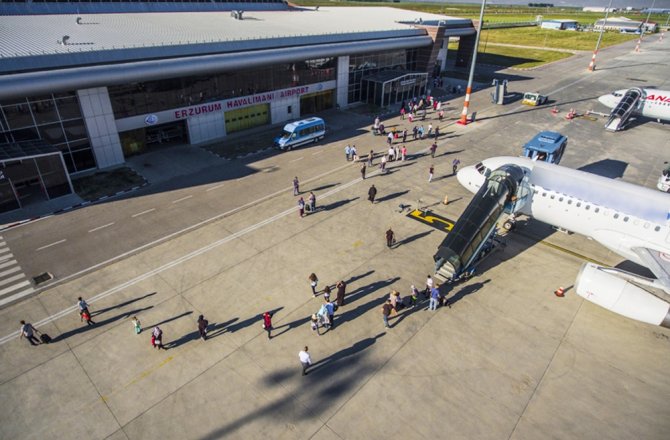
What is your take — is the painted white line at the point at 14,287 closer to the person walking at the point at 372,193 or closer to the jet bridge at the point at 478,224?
the person walking at the point at 372,193

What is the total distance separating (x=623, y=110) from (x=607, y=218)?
3990cm

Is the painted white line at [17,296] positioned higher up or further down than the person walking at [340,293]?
further down

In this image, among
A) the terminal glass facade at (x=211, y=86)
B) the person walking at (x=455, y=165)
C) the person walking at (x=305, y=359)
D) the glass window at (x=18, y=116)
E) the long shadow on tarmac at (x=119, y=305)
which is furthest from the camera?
the terminal glass facade at (x=211, y=86)

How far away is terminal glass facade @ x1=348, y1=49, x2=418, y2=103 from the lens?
6009 cm

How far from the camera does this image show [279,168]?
40969mm

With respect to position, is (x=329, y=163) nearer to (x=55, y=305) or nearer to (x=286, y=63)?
(x=286, y=63)

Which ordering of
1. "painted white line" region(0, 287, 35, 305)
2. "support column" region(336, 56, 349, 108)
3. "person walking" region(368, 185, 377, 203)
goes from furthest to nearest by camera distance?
"support column" region(336, 56, 349, 108)
"person walking" region(368, 185, 377, 203)
"painted white line" region(0, 287, 35, 305)

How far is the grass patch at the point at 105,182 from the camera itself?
35406mm

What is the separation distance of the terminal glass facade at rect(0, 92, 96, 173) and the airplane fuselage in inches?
1521

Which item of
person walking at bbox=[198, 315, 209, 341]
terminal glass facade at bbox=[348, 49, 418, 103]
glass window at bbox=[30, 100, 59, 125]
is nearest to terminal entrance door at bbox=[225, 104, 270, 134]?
terminal glass facade at bbox=[348, 49, 418, 103]

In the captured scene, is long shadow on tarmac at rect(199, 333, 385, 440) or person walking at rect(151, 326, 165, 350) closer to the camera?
long shadow on tarmac at rect(199, 333, 385, 440)

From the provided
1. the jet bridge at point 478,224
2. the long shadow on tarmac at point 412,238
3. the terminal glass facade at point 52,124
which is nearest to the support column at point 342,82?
the terminal glass facade at point 52,124

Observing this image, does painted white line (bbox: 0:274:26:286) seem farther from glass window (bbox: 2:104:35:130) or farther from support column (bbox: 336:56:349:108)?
support column (bbox: 336:56:349:108)

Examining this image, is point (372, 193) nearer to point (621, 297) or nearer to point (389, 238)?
point (389, 238)
